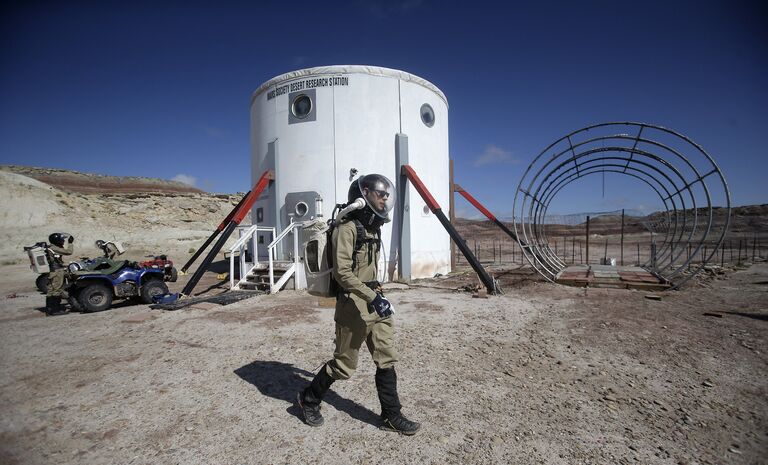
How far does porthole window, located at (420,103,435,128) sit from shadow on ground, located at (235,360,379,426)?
10.2m

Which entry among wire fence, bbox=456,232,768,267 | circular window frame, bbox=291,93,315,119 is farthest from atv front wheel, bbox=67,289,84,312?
wire fence, bbox=456,232,768,267

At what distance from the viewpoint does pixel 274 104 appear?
39.5 ft

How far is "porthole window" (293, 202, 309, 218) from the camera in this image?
11453 millimetres

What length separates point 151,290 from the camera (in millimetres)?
8633

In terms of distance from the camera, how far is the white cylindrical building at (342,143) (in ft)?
37.6

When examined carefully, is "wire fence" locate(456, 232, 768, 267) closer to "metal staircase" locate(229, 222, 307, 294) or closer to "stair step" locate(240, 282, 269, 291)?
"metal staircase" locate(229, 222, 307, 294)

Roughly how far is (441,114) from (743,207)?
4919cm

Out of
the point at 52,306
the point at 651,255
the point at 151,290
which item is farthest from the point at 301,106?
the point at 651,255

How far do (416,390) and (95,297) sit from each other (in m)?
7.79

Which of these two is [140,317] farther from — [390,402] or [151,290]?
[390,402]

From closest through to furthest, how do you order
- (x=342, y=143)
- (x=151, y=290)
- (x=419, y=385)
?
(x=419, y=385) → (x=151, y=290) → (x=342, y=143)

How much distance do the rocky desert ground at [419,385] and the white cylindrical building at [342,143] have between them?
14.1 feet

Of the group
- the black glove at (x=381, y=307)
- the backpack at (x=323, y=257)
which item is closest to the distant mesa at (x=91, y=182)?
the backpack at (x=323, y=257)

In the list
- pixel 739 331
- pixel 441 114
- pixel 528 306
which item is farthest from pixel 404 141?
pixel 739 331
